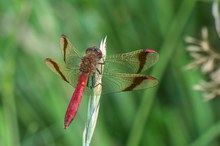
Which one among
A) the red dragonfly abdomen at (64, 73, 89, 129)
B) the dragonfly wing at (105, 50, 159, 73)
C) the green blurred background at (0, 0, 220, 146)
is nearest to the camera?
the red dragonfly abdomen at (64, 73, 89, 129)

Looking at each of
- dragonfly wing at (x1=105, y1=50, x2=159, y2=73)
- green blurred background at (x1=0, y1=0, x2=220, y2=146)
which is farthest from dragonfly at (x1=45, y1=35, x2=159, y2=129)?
green blurred background at (x1=0, y1=0, x2=220, y2=146)

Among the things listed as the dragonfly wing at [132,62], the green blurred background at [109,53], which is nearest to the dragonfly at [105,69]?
the dragonfly wing at [132,62]

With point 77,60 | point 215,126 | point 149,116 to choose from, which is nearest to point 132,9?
point 149,116

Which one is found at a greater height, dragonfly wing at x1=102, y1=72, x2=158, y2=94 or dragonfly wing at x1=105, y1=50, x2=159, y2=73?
dragonfly wing at x1=105, y1=50, x2=159, y2=73

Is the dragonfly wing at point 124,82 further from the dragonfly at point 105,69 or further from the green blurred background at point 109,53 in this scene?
the green blurred background at point 109,53

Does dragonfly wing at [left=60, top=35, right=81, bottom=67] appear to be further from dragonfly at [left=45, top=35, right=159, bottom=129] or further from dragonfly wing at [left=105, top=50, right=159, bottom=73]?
dragonfly wing at [left=105, top=50, right=159, bottom=73]

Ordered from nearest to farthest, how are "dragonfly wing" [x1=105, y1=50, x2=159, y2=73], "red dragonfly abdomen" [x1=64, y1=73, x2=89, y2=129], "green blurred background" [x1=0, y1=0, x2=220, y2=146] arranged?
"red dragonfly abdomen" [x1=64, y1=73, x2=89, y2=129] < "dragonfly wing" [x1=105, y1=50, x2=159, y2=73] < "green blurred background" [x1=0, y1=0, x2=220, y2=146]

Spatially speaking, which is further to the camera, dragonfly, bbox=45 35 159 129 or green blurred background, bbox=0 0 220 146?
green blurred background, bbox=0 0 220 146
